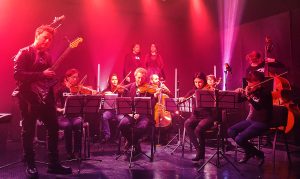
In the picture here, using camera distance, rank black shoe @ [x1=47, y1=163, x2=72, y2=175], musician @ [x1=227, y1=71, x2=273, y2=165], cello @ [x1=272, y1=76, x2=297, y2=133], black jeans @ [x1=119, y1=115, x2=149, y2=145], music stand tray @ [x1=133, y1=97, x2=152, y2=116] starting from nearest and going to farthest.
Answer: black shoe @ [x1=47, y1=163, x2=72, y2=175] → musician @ [x1=227, y1=71, x2=273, y2=165] → music stand tray @ [x1=133, y1=97, x2=152, y2=116] → black jeans @ [x1=119, y1=115, x2=149, y2=145] → cello @ [x1=272, y1=76, x2=297, y2=133]

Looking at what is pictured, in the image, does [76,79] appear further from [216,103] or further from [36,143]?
[216,103]

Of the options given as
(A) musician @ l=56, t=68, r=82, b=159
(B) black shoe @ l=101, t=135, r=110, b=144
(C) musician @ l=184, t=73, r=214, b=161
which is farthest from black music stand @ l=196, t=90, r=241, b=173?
(B) black shoe @ l=101, t=135, r=110, b=144

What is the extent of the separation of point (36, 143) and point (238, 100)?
15.1 feet

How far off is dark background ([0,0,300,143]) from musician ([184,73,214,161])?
271 centimetres

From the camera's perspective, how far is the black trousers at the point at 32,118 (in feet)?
14.6

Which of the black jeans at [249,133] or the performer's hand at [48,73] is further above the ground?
the performer's hand at [48,73]

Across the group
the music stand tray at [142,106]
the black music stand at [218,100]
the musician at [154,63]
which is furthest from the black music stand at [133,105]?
the musician at [154,63]

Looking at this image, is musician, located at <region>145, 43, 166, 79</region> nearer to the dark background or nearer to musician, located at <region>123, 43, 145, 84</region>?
musician, located at <region>123, 43, 145, 84</region>

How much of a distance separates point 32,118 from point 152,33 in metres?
7.02

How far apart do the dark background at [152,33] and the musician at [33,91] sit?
14.2ft

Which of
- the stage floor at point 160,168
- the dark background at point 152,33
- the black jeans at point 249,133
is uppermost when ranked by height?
the dark background at point 152,33

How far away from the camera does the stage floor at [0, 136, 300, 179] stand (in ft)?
15.7

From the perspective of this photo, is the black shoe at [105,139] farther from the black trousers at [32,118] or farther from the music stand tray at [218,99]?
the music stand tray at [218,99]

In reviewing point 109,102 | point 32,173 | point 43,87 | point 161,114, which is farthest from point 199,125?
point 32,173
